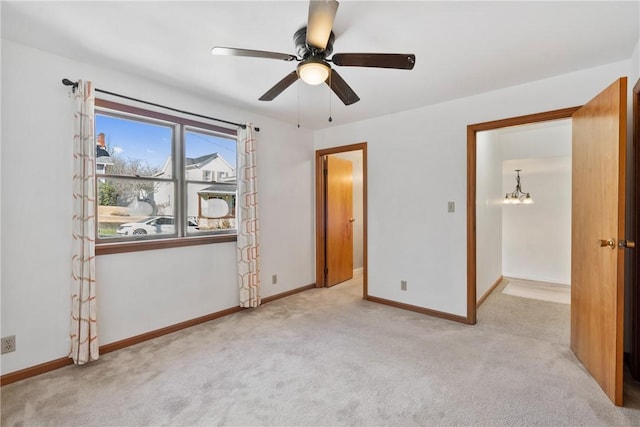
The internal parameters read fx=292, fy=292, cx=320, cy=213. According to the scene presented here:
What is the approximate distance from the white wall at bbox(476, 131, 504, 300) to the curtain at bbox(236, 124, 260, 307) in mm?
2639

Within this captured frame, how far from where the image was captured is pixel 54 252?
2.22 m

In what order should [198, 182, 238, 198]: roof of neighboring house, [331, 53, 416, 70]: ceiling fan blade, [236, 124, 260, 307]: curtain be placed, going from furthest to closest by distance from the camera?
1. [236, 124, 260, 307]: curtain
2. [198, 182, 238, 198]: roof of neighboring house
3. [331, 53, 416, 70]: ceiling fan blade

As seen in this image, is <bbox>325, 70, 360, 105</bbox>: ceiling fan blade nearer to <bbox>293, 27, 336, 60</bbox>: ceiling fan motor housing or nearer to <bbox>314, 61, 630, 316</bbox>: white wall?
<bbox>293, 27, 336, 60</bbox>: ceiling fan motor housing

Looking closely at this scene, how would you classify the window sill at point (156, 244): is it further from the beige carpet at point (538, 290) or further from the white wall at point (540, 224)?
the white wall at point (540, 224)

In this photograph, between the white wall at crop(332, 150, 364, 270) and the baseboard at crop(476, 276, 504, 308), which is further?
the white wall at crop(332, 150, 364, 270)

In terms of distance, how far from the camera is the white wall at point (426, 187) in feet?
9.56

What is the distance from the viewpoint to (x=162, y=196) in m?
2.91

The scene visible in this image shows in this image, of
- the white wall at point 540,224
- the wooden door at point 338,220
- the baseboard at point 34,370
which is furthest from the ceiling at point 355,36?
the white wall at point 540,224

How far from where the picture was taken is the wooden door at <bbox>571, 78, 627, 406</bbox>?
1.78 meters

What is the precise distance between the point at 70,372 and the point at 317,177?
340 centimetres

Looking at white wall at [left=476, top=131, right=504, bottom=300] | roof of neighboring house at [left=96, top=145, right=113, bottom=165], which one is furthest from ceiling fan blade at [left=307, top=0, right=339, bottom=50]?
white wall at [left=476, top=131, right=504, bottom=300]

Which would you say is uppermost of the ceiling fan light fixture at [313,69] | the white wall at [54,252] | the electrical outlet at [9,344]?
the ceiling fan light fixture at [313,69]

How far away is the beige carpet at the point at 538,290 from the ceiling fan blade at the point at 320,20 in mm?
4215

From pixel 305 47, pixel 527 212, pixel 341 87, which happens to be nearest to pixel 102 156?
pixel 305 47
